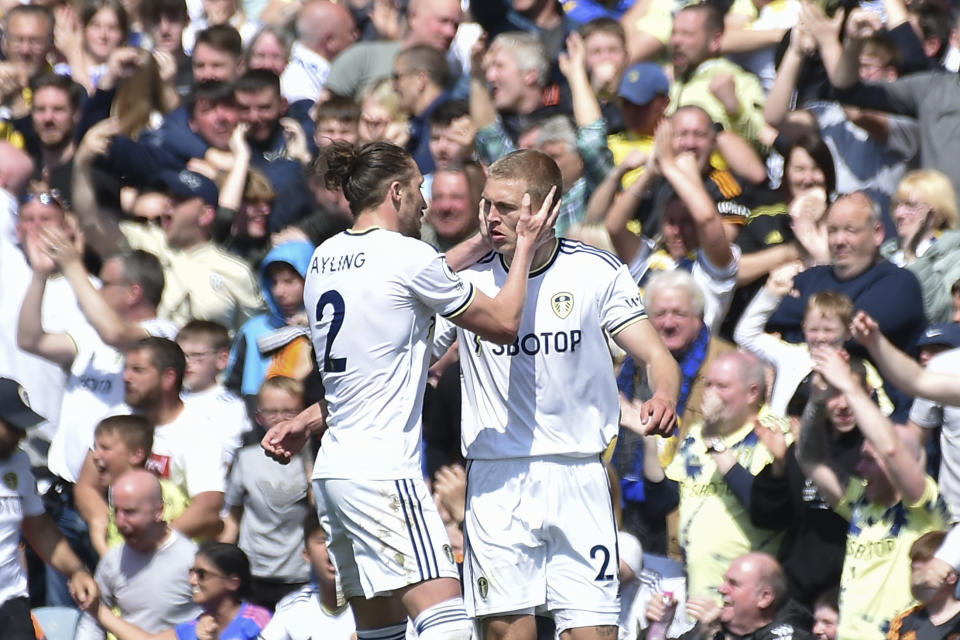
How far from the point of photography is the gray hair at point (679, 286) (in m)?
10.1

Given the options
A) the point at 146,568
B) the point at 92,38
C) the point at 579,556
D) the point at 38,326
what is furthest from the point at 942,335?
the point at 92,38

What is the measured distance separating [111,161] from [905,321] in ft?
19.6

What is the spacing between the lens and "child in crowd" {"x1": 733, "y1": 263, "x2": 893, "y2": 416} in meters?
9.31

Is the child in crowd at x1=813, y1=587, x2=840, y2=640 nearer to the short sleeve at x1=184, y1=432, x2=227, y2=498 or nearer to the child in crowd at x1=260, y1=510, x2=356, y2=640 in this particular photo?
the child in crowd at x1=260, y1=510, x2=356, y2=640

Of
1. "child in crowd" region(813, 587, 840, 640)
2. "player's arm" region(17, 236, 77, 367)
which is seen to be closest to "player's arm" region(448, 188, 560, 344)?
"child in crowd" region(813, 587, 840, 640)

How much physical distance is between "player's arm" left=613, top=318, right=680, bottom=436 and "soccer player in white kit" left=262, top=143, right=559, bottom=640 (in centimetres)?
59

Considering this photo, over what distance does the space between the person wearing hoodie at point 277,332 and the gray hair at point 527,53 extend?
2.20 meters

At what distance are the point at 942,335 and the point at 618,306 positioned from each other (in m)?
2.61

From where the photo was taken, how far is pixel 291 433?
7.73m

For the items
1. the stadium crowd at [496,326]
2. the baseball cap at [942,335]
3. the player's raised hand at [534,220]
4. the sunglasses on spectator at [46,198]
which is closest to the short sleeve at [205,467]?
the stadium crowd at [496,326]

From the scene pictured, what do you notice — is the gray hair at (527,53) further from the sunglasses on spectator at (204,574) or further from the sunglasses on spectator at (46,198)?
the sunglasses on spectator at (204,574)

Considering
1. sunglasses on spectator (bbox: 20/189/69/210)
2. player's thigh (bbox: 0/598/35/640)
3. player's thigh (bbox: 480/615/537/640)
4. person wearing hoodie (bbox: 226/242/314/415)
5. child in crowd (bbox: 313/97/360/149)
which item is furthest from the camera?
child in crowd (bbox: 313/97/360/149)

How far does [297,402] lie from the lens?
33.1 ft

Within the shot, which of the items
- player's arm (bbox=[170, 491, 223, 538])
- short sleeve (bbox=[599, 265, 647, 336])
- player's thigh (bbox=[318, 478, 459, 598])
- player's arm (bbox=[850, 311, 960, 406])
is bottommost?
player's arm (bbox=[170, 491, 223, 538])
